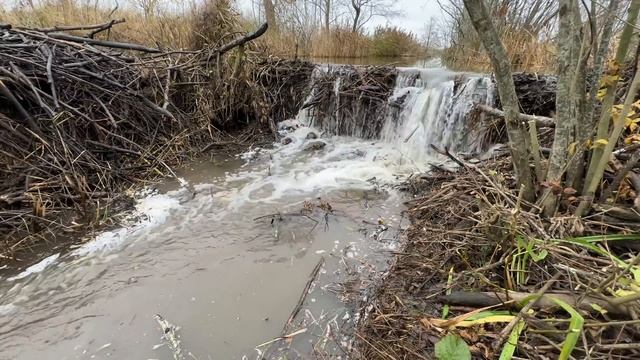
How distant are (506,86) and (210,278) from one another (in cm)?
234

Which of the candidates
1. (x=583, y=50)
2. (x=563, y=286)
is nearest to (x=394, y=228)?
(x=563, y=286)

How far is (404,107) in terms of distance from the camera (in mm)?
5633

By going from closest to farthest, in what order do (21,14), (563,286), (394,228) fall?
(563,286) → (394,228) → (21,14)

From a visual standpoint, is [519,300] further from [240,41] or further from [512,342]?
[240,41]

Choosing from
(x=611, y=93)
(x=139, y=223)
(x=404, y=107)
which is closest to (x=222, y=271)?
(x=139, y=223)

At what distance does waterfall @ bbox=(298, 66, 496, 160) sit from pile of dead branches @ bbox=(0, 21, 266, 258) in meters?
1.43

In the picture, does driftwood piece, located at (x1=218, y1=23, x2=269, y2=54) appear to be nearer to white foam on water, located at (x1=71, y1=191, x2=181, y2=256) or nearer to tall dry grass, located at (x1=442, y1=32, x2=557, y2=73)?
white foam on water, located at (x1=71, y1=191, x2=181, y2=256)

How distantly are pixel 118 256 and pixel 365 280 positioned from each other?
1.94 m

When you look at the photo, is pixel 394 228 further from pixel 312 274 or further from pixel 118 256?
pixel 118 256

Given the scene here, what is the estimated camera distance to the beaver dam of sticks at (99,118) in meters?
3.13

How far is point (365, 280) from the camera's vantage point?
2436mm

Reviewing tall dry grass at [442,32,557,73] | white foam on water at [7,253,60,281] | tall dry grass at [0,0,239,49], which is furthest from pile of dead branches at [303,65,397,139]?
white foam on water at [7,253,60,281]

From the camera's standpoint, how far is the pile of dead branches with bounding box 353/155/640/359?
4.81ft

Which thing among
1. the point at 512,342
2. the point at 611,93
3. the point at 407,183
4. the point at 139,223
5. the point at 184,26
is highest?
the point at 184,26
